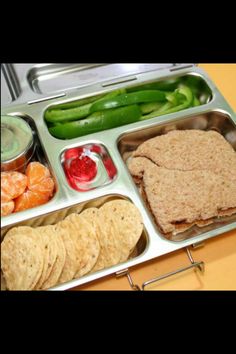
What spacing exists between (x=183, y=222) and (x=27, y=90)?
1104 mm

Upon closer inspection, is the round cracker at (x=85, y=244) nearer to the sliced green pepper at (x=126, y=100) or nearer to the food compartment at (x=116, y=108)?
the food compartment at (x=116, y=108)

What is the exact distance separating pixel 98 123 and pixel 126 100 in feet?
0.65

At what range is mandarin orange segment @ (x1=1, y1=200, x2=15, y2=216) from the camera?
1711 mm

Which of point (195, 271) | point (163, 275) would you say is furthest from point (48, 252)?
point (195, 271)

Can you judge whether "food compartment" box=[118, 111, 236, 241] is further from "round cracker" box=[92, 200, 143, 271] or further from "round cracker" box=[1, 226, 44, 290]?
"round cracker" box=[1, 226, 44, 290]

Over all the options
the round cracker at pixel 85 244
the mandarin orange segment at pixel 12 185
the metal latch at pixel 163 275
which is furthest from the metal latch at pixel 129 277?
the mandarin orange segment at pixel 12 185

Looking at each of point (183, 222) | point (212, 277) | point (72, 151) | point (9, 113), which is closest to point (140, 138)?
point (72, 151)

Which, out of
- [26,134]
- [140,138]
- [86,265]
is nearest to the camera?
[86,265]

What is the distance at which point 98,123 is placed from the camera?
212 cm

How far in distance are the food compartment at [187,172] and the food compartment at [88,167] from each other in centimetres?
13

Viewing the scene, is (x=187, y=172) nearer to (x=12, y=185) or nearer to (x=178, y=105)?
(x=178, y=105)

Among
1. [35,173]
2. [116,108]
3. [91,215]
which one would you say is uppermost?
[116,108]

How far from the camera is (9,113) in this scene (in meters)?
2.02

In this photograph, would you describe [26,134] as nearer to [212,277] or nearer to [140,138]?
[140,138]
